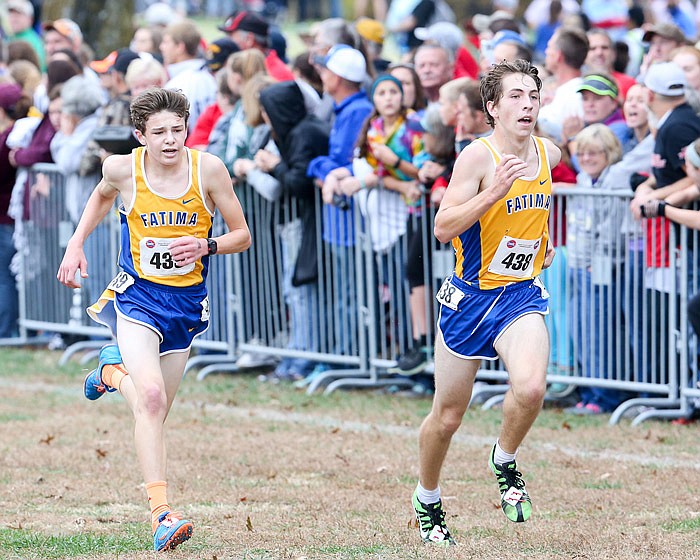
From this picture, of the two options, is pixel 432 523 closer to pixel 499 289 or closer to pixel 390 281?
pixel 499 289

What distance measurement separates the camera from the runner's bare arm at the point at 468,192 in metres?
5.79

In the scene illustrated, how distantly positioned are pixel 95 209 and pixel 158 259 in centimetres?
46

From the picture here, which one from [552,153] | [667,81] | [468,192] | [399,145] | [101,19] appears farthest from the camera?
[101,19]

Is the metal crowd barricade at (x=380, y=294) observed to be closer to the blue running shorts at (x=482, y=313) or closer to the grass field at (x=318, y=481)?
the grass field at (x=318, y=481)

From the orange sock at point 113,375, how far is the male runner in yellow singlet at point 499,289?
4.96ft

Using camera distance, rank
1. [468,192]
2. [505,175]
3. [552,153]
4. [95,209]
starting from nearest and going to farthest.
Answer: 1. [505,175]
2. [468,192]
3. [552,153]
4. [95,209]

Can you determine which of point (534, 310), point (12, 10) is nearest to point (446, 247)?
point (534, 310)

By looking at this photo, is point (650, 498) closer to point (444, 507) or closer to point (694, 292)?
point (444, 507)

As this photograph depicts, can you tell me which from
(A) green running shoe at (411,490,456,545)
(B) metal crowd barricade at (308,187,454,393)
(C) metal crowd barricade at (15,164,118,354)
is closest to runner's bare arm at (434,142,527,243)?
(A) green running shoe at (411,490,456,545)

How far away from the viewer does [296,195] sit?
1054 cm

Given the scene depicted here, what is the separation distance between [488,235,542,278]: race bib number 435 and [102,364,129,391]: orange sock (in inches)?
73.4

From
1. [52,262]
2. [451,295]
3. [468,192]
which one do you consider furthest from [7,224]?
[468,192]

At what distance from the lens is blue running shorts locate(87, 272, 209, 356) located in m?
6.38

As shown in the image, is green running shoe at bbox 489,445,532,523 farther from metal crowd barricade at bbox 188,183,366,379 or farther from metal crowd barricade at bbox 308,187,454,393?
metal crowd barricade at bbox 188,183,366,379
